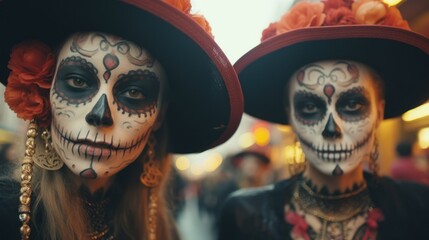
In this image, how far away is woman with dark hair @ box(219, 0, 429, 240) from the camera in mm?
2391

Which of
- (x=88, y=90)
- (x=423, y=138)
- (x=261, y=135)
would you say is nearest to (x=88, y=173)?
(x=88, y=90)

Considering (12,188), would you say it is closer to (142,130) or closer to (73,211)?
(73,211)

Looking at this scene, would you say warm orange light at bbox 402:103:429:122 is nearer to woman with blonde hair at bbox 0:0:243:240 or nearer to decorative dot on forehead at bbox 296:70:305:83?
decorative dot on forehead at bbox 296:70:305:83

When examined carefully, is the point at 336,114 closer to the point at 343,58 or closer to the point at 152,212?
the point at 343,58

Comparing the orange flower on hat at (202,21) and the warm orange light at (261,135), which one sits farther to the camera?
the warm orange light at (261,135)

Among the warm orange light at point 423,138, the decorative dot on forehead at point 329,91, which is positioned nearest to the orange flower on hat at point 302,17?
the decorative dot on forehead at point 329,91

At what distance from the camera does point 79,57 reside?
201 centimetres

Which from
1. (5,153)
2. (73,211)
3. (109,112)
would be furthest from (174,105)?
(5,153)

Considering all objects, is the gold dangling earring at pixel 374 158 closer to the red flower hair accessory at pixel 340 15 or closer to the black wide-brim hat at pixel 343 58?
the black wide-brim hat at pixel 343 58

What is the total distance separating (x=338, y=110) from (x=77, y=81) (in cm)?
153

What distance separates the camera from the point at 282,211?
2686mm

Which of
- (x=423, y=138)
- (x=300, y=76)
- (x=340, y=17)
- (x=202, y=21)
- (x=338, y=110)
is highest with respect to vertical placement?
(x=340, y=17)

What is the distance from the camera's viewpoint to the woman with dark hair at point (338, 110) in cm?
239

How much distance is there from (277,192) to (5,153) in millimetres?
2888
